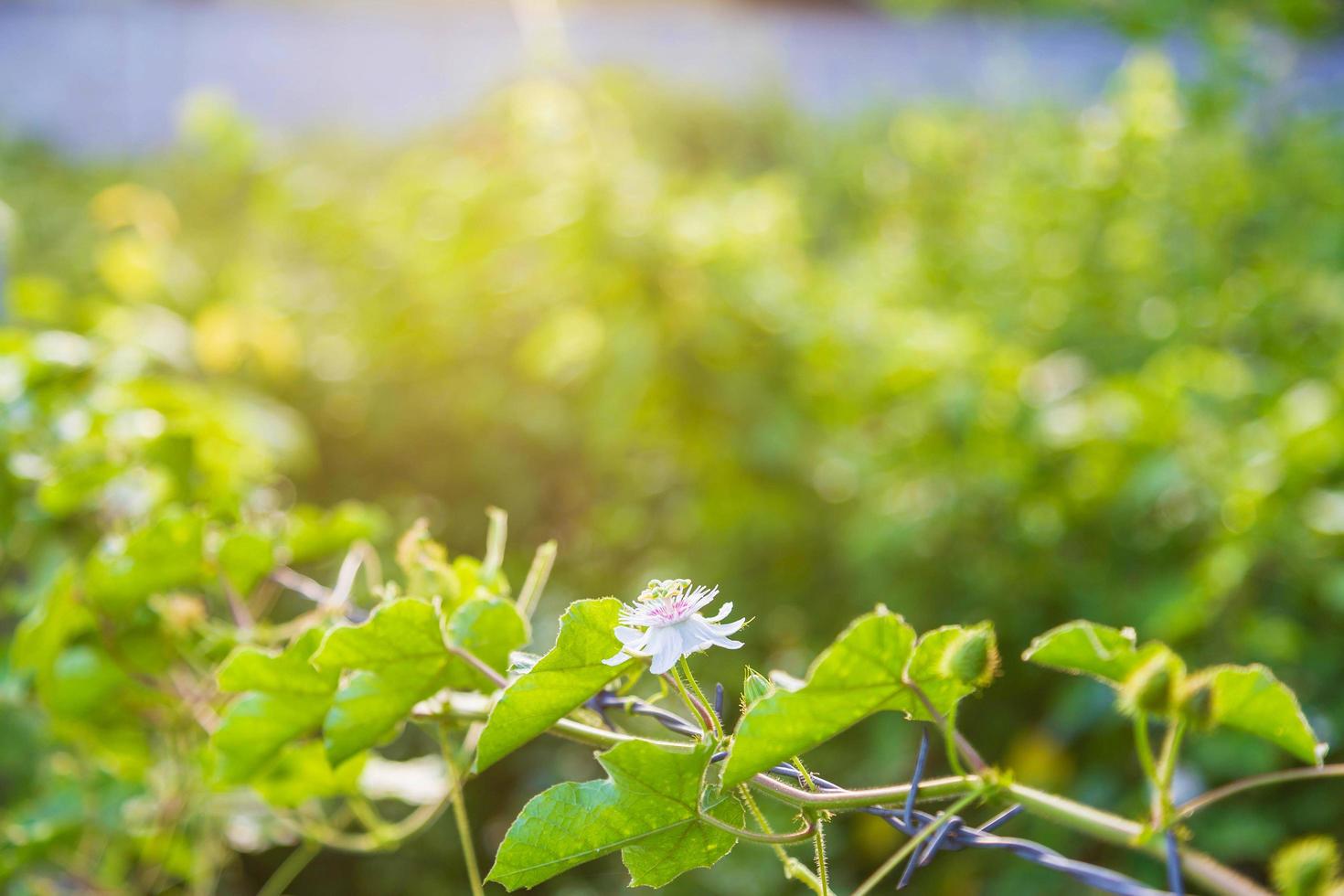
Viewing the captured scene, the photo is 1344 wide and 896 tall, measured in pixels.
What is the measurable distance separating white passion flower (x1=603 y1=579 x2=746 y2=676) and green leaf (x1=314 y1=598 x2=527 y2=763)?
11cm

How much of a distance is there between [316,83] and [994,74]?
333 centimetres

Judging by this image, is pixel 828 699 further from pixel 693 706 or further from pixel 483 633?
pixel 483 633

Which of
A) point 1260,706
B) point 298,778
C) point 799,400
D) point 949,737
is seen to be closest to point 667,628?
point 949,737

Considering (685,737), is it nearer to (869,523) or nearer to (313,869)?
(869,523)

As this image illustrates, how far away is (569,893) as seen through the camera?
4.98 ft

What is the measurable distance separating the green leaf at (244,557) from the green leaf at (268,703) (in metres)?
0.17

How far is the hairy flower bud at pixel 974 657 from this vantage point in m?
0.42

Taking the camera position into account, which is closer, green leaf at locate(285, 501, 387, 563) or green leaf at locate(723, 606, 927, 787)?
green leaf at locate(723, 606, 927, 787)

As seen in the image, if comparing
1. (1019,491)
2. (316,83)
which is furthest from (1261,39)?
(316,83)

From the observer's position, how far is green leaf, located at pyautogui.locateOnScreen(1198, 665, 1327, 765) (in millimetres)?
414

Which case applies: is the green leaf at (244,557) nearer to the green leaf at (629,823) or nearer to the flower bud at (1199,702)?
the green leaf at (629,823)

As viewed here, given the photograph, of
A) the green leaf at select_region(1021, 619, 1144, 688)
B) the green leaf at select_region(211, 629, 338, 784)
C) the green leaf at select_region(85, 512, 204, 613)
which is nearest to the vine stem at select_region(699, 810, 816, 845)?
the green leaf at select_region(1021, 619, 1144, 688)

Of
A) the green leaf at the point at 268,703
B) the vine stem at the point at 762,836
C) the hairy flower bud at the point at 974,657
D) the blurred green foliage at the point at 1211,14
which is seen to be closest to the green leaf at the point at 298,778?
the green leaf at the point at 268,703

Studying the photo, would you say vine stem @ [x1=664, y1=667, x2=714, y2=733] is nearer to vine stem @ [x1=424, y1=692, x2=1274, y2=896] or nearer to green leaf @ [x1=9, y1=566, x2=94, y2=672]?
vine stem @ [x1=424, y1=692, x2=1274, y2=896]
